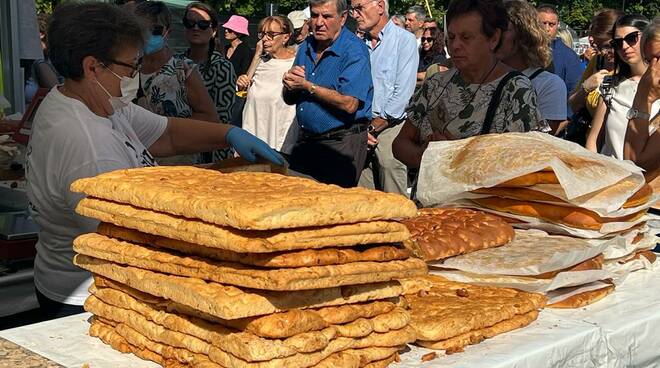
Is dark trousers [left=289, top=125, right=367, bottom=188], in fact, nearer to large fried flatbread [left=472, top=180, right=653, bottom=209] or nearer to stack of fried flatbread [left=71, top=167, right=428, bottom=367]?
large fried flatbread [left=472, top=180, right=653, bottom=209]

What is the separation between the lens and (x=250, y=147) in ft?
9.84

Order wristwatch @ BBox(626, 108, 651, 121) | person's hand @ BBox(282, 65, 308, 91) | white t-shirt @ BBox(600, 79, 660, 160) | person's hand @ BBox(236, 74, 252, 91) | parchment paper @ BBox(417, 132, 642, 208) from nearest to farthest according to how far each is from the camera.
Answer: parchment paper @ BBox(417, 132, 642, 208)
wristwatch @ BBox(626, 108, 651, 121)
white t-shirt @ BBox(600, 79, 660, 160)
person's hand @ BBox(282, 65, 308, 91)
person's hand @ BBox(236, 74, 252, 91)

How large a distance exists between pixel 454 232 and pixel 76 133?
1.22 meters

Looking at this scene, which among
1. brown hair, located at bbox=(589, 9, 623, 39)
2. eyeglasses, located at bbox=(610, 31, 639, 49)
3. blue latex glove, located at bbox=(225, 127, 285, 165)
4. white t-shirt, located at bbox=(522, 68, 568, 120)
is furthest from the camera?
brown hair, located at bbox=(589, 9, 623, 39)

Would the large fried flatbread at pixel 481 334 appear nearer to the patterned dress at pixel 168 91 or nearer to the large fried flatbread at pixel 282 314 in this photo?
the large fried flatbread at pixel 282 314

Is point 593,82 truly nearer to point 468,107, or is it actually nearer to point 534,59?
point 534,59

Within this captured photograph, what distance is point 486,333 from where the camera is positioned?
82.2 inches

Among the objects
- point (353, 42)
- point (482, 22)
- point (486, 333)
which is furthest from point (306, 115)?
point (486, 333)

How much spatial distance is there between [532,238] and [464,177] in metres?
0.30

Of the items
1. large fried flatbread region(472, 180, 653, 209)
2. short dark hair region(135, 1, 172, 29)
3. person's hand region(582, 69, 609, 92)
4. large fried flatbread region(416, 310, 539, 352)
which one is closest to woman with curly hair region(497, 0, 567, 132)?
person's hand region(582, 69, 609, 92)

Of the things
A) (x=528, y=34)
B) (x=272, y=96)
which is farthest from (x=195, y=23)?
(x=528, y=34)

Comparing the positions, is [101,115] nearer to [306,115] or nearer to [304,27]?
[306,115]

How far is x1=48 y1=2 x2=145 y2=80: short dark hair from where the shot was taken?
283 centimetres

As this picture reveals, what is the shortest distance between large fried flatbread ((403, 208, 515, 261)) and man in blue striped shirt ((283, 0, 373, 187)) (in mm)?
2937
